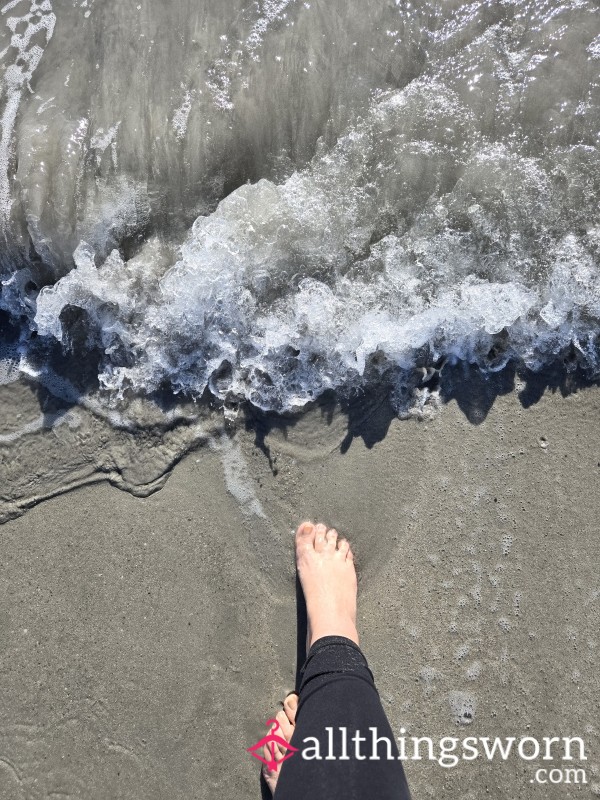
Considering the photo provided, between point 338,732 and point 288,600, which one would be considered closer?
point 338,732

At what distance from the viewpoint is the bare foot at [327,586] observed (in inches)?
89.6

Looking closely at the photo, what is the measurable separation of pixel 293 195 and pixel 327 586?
1.69 metres

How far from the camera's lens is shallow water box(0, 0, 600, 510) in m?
2.43

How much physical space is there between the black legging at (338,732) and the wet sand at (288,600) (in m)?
0.23

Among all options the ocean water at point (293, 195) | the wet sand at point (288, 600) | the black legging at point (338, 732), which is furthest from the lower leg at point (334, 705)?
the ocean water at point (293, 195)

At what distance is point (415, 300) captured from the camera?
96.0 inches

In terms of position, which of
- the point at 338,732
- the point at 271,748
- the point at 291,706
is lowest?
the point at 271,748

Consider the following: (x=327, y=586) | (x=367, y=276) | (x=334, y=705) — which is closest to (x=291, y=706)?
(x=334, y=705)

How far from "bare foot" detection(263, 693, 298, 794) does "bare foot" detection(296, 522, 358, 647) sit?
26 centimetres

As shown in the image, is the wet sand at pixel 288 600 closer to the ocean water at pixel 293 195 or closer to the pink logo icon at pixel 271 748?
the pink logo icon at pixel 271 748

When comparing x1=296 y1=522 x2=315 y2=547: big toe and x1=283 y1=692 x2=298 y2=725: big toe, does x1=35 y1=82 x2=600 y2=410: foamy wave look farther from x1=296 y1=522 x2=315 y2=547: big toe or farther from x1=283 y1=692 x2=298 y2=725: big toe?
x1=283 y1=692 x2=298 y2=725: big toe

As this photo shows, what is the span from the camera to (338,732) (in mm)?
1995

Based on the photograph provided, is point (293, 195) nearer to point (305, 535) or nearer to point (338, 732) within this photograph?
point (305, 535)

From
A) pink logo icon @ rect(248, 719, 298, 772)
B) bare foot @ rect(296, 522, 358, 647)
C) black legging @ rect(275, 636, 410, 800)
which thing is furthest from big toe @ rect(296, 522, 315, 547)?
pink logo icon @ rect(248, 719, 298, 772)
